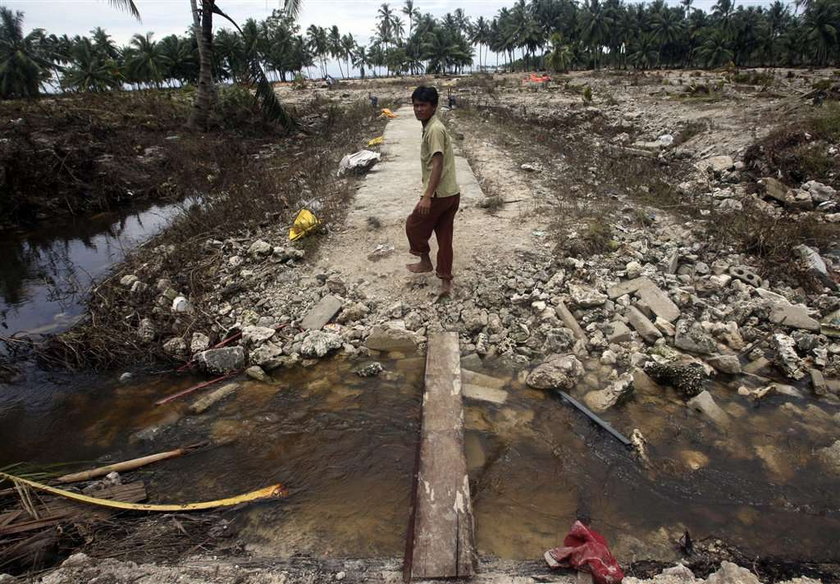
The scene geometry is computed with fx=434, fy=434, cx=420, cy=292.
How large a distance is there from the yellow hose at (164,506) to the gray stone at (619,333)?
261 centimetres

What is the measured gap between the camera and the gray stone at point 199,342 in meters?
3.60

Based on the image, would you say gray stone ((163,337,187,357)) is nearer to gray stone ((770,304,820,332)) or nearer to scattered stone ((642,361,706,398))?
scattered stone ((642,361,706,398))

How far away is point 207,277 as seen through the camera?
455cm

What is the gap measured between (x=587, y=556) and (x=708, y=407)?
63.7 inches

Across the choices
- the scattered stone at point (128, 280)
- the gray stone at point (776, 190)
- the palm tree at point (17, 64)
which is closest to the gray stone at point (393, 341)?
the scattered stone at point (128, 280)

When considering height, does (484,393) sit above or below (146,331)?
below

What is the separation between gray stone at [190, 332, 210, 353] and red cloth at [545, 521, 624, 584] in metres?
2.99

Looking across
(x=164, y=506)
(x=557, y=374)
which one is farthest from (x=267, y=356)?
(x=557, y=374)

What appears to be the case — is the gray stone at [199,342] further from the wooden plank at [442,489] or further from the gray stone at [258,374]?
the wooden plank at [442,489]

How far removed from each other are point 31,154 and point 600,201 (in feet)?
33.6

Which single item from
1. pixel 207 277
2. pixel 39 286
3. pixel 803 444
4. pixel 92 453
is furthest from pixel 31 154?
pixel 803 444

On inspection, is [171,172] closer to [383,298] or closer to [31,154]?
[31,154]

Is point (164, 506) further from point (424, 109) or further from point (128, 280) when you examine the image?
point (128, 280)

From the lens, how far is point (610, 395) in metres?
2.93
